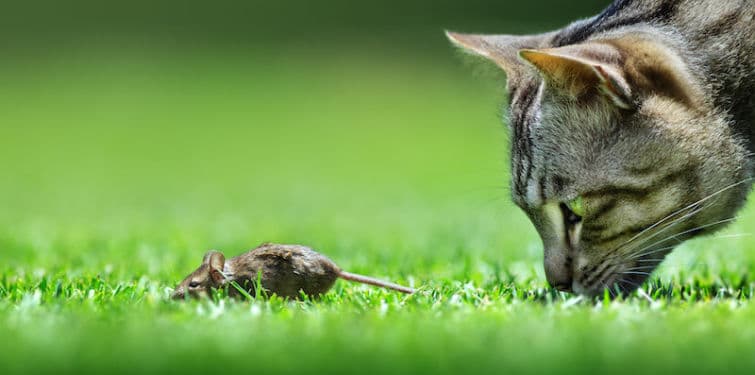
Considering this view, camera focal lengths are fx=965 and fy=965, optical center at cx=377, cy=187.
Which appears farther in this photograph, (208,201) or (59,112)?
(59,112)

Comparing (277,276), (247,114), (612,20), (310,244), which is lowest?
(277,276)

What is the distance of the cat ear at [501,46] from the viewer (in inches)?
166

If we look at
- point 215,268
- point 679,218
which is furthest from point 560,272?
point 215,268

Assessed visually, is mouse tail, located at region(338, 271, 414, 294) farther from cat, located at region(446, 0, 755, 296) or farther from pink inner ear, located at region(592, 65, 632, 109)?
pink inner ear, located at region(592, 65, 632, 109)

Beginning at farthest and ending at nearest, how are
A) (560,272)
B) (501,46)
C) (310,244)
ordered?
(310,244)
(501,46)
(560,272)

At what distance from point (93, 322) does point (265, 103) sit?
16.9m

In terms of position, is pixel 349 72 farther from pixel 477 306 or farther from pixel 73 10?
pixel 477 306

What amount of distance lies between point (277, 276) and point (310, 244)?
2454 mm

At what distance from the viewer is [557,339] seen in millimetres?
2711

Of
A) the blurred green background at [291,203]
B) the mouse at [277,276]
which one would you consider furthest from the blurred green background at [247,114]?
the mouse at [277,276]

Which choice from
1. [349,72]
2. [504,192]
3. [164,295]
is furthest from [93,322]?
[349,72]

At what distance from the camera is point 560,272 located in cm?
374

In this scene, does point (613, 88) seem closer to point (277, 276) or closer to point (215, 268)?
point (277, 276)

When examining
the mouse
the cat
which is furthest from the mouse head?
the cat
